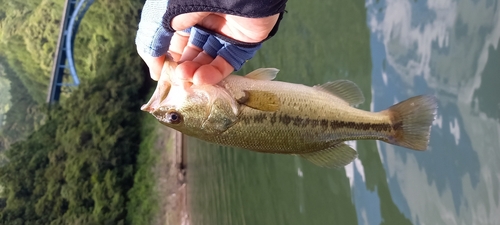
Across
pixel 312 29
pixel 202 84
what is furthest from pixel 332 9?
pixel 202 84

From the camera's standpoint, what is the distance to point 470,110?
9.04ft

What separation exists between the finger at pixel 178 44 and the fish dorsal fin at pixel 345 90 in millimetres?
639

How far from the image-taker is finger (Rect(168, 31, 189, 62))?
68.8 inches

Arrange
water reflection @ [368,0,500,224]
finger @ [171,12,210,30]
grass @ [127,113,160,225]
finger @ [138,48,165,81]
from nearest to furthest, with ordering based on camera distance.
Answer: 1. finger @ [171,12,210,30]
2. finger @ [138,48,165,81]
3. water reflection @ [368,0,500,224]
4. grass @ [127,113,160,225]

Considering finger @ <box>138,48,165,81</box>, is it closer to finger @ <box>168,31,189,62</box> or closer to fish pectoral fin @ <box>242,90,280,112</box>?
finger @ <box>168,31,189,62</box>

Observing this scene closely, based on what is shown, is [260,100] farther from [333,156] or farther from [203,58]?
[333,156]

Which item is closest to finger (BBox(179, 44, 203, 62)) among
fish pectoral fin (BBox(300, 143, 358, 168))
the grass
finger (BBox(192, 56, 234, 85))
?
finger (BBox(192, 56, 234, 85))

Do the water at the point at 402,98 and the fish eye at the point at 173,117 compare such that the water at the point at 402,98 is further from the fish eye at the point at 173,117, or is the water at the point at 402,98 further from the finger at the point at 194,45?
the fish eye at the point at 173,117

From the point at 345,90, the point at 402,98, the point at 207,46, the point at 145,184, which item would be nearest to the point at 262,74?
the point at 207,46

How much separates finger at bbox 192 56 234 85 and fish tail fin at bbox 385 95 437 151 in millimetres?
762

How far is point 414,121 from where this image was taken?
66.4 inches

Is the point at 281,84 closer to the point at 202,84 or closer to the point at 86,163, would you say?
the point at 202,84

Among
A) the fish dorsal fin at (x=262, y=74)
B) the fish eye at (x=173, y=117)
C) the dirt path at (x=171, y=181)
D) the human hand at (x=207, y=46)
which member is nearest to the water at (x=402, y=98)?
the fish dorsal fin at (x=262, y=74)

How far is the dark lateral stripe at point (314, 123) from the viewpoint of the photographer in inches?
65.7
